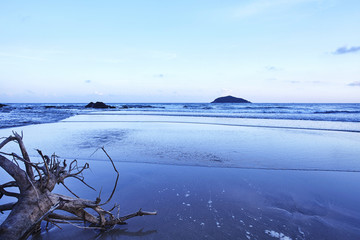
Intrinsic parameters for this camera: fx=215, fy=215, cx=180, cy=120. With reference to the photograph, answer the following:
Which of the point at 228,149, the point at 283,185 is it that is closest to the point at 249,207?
the point at 283,185

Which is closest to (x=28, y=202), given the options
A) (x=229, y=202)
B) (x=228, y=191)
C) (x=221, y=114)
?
(x=229, y=202)

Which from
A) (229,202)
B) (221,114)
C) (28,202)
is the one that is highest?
(28,202)

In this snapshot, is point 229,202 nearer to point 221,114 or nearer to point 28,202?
point 28,202

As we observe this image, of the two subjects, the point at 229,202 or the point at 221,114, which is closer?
the point at 229,202

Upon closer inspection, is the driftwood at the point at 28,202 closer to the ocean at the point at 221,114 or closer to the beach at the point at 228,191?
the beach at the point at 228,191

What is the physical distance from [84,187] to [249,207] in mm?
3007

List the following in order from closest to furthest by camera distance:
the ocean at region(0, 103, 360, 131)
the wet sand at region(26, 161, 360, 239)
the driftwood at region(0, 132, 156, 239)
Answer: the driftwood at region(0, 132, 156, 239) → the wet sand at region(26, 161, 360, 239) → the ocean at region(0, 103, 360, 131)

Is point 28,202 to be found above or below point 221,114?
above

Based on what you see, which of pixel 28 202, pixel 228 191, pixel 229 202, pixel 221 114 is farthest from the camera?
pixel 221 114

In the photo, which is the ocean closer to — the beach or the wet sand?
the beach

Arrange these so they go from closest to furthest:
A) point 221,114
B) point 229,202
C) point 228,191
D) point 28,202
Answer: point 28,202
point 229,202
point 228,191
point 221,114

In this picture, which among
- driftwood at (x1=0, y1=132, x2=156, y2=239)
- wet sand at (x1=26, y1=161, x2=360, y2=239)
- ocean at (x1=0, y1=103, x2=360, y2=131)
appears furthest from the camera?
ocean at (x1=0, y1=103, x2=360, y2=131)

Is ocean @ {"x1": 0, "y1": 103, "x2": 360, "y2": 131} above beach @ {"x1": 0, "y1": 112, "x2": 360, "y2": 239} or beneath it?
above

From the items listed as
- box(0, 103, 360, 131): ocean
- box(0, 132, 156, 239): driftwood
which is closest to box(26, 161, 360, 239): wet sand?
box(0, 132, 156, 239): driftwood
